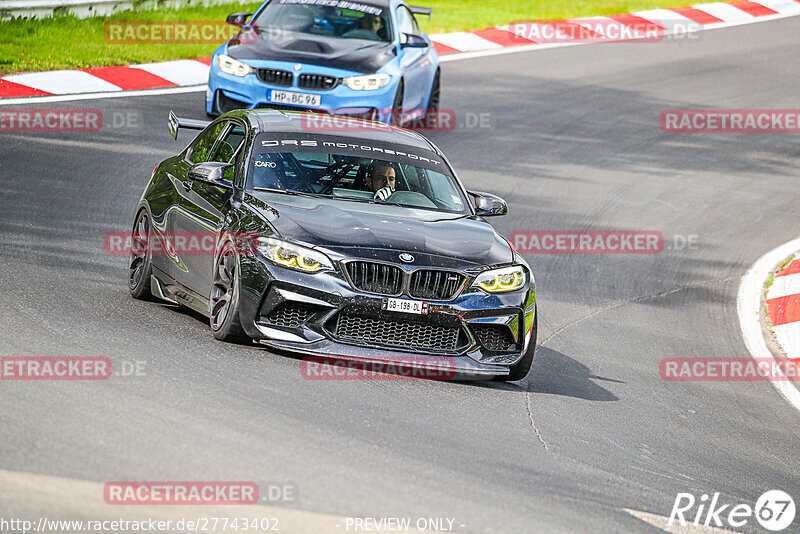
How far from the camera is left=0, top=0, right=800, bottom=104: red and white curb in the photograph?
17.3m

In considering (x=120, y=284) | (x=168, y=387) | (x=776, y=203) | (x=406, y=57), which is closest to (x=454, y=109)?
(x=406, y=57)

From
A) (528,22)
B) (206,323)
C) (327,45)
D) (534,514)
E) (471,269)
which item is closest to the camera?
(534,514)

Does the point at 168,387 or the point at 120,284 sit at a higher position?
the point at 168,387

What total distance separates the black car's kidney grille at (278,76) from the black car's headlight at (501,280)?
24.8 ft

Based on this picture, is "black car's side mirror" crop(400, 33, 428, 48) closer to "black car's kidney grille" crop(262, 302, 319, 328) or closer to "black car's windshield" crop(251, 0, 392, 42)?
"black car's windshield" crop(251, 0, 392, 42)

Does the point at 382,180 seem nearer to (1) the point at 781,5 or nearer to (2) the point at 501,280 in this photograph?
(2) the point at 501,280

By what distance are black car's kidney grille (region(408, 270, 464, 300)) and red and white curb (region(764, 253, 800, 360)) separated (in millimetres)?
4358

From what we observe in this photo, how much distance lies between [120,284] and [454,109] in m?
9.57

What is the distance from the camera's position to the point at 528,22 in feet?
84.7

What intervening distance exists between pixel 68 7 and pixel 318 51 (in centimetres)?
630

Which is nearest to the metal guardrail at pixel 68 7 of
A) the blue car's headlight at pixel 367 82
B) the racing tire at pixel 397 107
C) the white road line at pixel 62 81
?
the white road line at pixel 62 81

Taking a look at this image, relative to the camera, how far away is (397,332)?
824 cm

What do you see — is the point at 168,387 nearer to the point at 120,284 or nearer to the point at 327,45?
the point at 120,284

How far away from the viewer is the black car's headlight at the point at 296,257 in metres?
8.15
